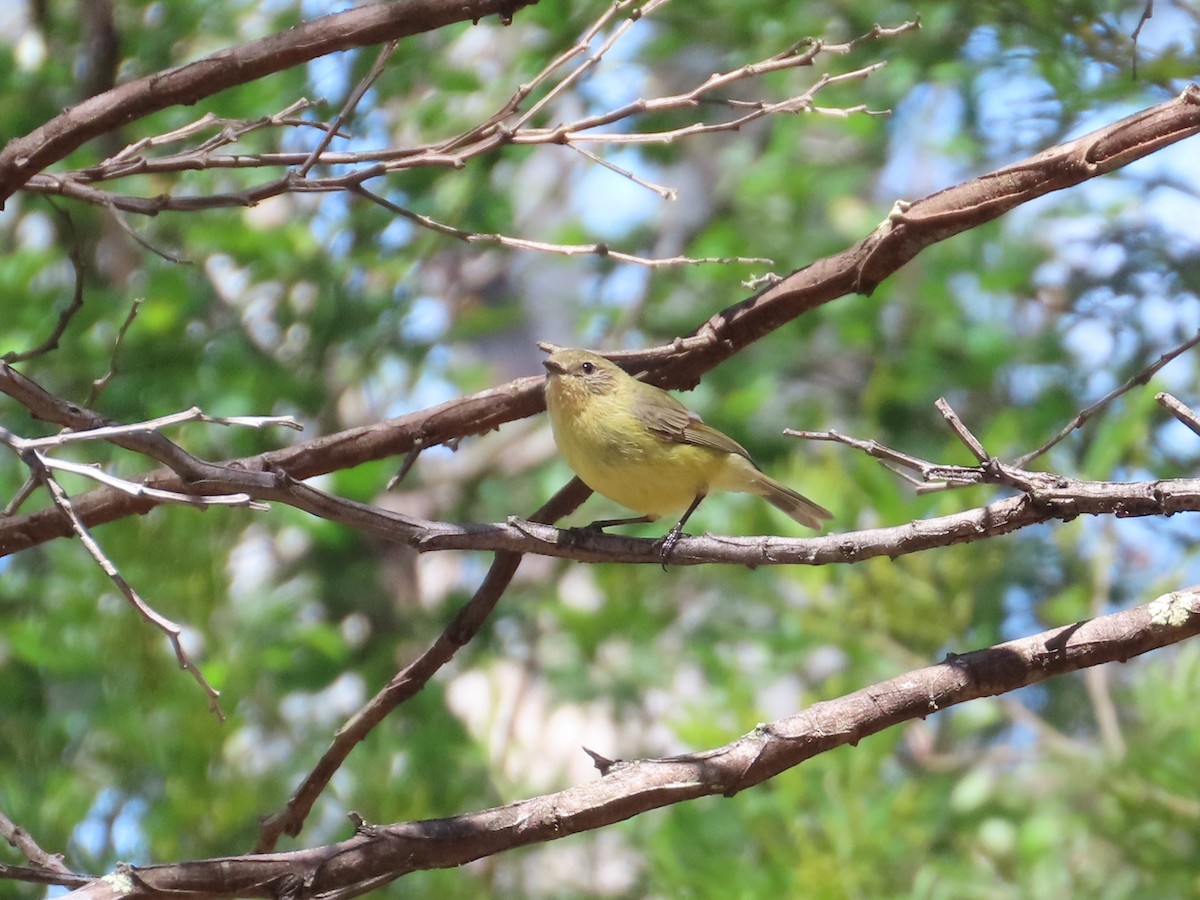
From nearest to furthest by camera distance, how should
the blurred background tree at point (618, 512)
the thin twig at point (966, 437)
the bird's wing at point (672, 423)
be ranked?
the thin twig at point (966, 437), the bird's wing at point (672, 423), the blurred background tree at point (618, 512)

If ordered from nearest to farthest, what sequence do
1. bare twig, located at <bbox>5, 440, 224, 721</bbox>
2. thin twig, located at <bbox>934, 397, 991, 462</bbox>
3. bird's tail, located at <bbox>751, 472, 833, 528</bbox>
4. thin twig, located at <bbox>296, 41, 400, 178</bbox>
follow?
bare twig, located at <bbox>5, 440, 224, 721</bbox>, thin twig, located at <bbox>934, 397, 991, 462</bbox>, thin twig, located at <bbox>296, 41, 400, 178</bbox>, bird's tail, located at <bbox>751, 472, 833, 528</bbox>

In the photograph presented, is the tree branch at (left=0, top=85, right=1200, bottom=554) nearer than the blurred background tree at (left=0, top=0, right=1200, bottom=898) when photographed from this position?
Yes

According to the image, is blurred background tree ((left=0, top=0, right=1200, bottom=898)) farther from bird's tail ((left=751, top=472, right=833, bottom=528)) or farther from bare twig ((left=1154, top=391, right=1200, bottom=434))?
bare twig ((left=1154, top=391, right=1200, bottom=434))

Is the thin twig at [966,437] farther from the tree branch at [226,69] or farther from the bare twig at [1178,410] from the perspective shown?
the tree branch at [226,69]

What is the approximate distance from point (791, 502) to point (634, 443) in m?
0.87

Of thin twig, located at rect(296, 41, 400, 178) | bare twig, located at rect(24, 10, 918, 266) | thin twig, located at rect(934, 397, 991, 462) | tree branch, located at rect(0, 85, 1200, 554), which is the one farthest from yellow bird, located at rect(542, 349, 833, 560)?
thin twig, located at rect(934, 397, 991, 462)

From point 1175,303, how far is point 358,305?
339 cm

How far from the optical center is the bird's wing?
358 centimetres

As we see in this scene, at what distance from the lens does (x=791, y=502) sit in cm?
409

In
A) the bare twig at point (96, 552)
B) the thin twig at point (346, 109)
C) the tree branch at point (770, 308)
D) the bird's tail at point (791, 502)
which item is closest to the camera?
the bare twig at point (96, 552)

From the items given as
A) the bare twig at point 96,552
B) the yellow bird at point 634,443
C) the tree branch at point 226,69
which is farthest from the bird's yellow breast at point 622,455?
the bare twig at point 96,552

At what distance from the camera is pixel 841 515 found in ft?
17.5

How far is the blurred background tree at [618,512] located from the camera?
185 inches

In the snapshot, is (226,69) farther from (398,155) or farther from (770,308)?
(770,308)
